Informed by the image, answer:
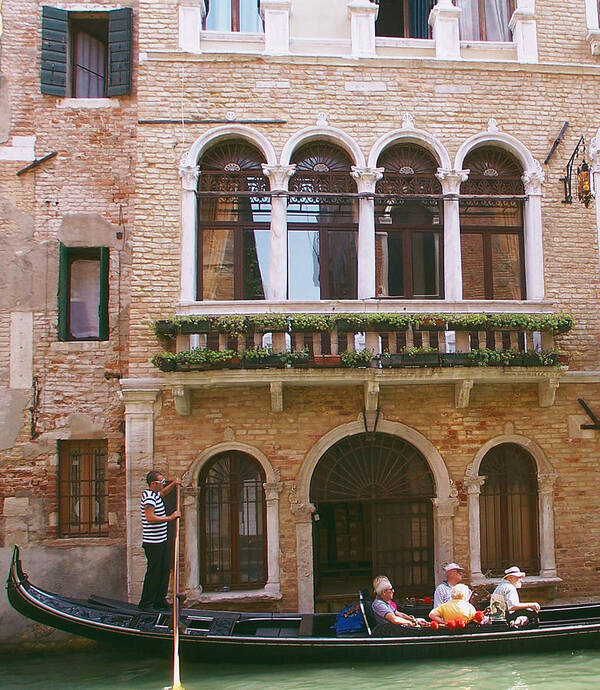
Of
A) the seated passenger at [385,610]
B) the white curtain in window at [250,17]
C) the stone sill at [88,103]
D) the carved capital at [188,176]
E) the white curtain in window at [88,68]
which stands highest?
the white curtain in window at [250,17]

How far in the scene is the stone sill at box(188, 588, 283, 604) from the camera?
8531mm

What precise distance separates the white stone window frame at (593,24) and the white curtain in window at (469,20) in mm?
1443

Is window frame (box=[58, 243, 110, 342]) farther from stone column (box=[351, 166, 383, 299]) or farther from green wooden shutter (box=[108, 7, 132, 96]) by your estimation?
stone column (box=[351, 166, 383, 299])

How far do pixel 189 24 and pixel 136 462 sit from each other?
18.1ft

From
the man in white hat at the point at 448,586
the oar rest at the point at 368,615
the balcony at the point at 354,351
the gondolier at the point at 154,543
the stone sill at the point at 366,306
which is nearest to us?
the oar rest at the point at 368,615

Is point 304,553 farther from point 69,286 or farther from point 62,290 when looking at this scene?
point 69,286

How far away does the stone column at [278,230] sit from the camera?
355 inches

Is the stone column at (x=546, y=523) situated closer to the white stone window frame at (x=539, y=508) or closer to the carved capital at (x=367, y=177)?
the white stone window frame at (x=539, y=508)

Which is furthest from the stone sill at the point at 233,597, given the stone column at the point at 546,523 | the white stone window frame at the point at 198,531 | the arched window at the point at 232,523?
the stone column at the point at 546,523

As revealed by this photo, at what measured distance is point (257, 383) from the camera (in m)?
8.61

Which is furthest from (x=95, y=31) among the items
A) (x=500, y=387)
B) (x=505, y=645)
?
(x=505, y=645)

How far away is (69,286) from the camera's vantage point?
9.88 meters

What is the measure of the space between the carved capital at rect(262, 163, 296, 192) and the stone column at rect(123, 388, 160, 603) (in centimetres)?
291

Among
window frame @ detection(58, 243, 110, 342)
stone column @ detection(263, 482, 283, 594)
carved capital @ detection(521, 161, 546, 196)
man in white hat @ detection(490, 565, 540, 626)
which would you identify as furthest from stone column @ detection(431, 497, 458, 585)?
window frame @ detection(58, 243, 110, 342)
